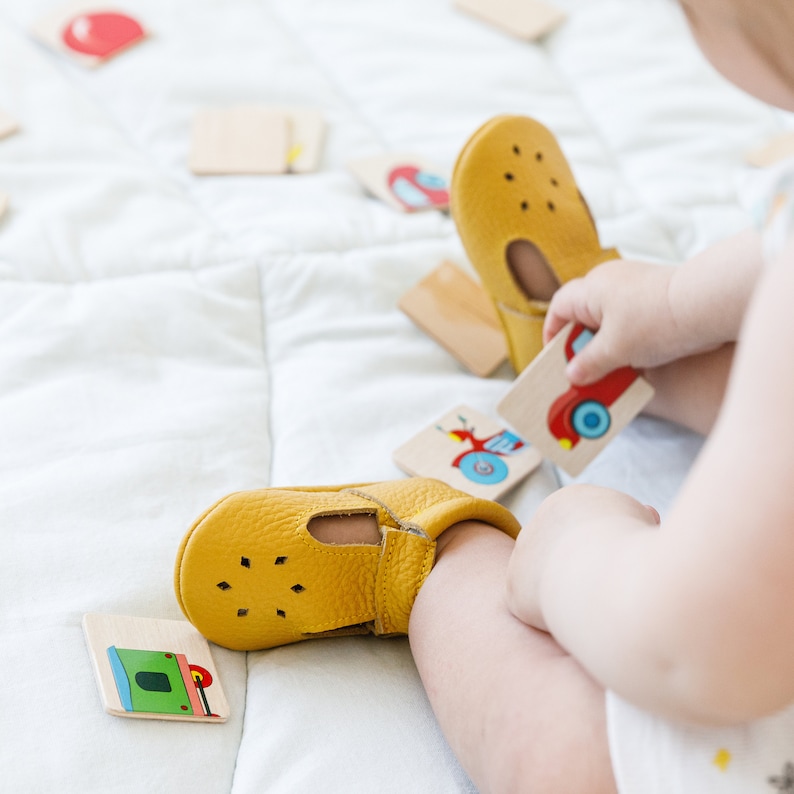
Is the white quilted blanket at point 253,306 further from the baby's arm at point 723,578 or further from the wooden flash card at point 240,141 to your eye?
the baby's arm at point 723,578

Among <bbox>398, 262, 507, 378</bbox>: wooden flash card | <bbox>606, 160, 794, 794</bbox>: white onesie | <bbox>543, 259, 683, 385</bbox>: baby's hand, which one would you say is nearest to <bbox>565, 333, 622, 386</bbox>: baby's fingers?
Answer: <bbox>543, 259, 683, 385</bbox>: baby's hand

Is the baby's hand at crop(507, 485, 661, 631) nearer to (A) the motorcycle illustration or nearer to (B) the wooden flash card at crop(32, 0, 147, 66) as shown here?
(A) the motorcycle illustration

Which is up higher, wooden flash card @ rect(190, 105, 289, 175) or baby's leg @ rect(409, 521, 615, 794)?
baby's leg @ rect(409, 521, 615, 794)

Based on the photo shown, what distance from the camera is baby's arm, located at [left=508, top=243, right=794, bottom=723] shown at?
407 mm

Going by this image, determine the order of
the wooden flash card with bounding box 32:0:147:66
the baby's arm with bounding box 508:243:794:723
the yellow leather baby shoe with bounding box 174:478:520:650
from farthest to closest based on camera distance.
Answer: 1. the wooden flash card with bounding box 32:0:147:66
2. the yellow leather baby shoe with bounding box 174:478:520:650
3. the baby's arm with bounding box 508:243:794:723

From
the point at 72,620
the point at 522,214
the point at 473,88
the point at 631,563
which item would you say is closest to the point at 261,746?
the point at 72,620

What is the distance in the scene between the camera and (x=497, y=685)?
1.85ft

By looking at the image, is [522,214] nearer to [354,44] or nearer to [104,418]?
[104,418]

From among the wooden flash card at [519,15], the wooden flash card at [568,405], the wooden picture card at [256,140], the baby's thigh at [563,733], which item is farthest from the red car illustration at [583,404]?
the wooden flash card at [519,15]

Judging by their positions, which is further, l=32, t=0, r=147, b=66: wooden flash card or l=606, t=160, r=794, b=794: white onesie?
l=32, t=0, r=147, b=66: wooden flash card

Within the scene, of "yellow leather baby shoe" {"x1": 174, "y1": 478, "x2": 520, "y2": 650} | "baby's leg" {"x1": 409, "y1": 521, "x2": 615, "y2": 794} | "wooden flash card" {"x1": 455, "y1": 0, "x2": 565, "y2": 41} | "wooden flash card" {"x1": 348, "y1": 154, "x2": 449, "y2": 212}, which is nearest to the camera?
"baby's leg" {"x1": 409, "y1": 521, "x2": 615, "y2": 794}

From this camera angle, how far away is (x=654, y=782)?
481 millimetres

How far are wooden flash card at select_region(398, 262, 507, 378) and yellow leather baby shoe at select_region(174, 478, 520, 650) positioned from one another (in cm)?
28

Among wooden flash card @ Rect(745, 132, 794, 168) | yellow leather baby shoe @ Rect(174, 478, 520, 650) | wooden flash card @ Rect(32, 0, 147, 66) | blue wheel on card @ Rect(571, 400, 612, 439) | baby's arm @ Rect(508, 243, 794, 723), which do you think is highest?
baby's arm @ Rect(508, 243, 794, 723)
